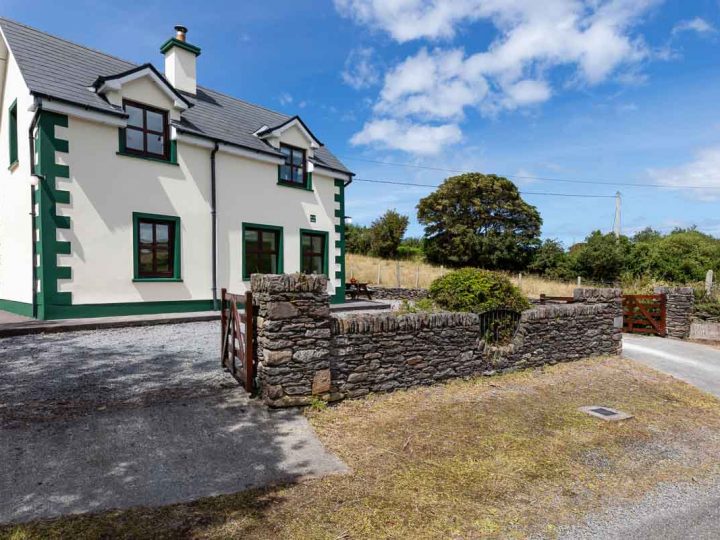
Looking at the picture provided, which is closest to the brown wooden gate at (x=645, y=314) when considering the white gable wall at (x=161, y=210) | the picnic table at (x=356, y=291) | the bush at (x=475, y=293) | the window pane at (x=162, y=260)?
the bush at (x=475, y=293)

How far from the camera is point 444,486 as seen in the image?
12.6 feet

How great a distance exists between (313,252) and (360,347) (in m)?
9.74

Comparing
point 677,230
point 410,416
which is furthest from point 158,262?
point 677,230

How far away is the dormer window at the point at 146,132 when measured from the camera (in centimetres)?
1120

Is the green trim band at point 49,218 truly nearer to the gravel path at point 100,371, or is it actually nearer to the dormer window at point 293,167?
the gravel path at point 100,371

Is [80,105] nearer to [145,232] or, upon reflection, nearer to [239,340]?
[145,232]

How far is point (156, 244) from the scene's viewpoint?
11.6 m

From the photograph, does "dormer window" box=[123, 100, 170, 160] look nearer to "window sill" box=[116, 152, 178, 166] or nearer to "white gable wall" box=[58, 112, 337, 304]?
"window sill" box=[116, 152, 178, 166]

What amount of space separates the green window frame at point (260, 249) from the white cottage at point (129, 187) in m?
0.04

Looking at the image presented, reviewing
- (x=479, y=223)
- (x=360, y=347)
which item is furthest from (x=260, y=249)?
(x=479, y=223)

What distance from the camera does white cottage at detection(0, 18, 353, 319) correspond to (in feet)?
32.8

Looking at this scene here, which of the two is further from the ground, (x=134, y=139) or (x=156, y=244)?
(x=134, y=139)

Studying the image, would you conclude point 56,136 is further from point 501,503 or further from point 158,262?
point 501,503

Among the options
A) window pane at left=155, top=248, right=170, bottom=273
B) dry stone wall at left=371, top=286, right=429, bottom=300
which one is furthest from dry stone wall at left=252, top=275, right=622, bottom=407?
dry stone wall at left=371, top=286, right=429, bottom=300
